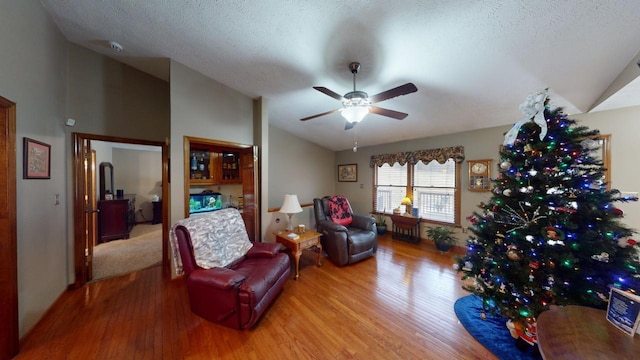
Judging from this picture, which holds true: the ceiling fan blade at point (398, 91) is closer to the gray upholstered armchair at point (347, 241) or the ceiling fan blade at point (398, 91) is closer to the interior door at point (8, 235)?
the gray upholstered armchair at point (347, 241)

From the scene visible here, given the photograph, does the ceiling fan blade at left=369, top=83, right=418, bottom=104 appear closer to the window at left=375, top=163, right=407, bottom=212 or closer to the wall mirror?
the window at left=375, top=163, right=407, bottom=212

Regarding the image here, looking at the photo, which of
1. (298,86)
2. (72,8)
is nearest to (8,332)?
(72,8)

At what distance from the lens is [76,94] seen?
2463 mm

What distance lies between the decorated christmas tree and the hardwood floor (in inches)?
23.9

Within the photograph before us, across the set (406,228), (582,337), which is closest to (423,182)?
(406,228)

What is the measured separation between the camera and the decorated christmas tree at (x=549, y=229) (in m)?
1.35

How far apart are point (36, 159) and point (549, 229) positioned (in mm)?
4213

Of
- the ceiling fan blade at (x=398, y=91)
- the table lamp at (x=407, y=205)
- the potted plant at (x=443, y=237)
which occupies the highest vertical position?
the ceiling fan blade at (x=398, y=91)

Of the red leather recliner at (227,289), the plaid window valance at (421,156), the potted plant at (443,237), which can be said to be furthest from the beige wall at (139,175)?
the potted plant at (443,237)

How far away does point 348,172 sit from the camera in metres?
5.48

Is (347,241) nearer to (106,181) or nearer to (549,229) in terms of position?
(549,229)

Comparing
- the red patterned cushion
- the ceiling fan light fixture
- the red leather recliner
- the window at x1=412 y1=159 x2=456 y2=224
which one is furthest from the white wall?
the window at x1=412 y1=159 x2=456 y2=224

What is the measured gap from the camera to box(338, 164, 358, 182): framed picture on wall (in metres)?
5.34

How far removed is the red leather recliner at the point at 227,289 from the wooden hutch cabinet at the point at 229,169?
4.26 ft
